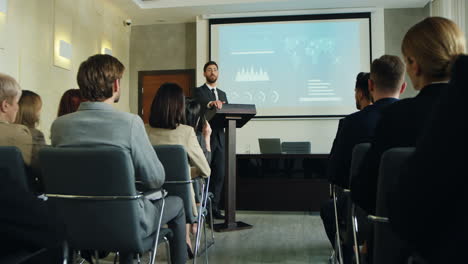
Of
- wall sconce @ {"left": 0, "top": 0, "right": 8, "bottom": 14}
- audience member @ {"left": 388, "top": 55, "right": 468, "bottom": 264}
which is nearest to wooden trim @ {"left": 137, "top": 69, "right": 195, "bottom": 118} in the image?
wall sconce @ {"left": 0, "top": 0, "right": 8, "bottom": 14}

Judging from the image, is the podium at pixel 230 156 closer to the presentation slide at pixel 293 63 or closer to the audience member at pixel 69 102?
the audience member at pixel 69 102

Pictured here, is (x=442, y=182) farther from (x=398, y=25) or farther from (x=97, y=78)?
(x=398, y=25)

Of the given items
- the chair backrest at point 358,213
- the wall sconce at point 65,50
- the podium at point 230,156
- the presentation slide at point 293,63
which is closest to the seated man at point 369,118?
the chair backrest at point 358,213

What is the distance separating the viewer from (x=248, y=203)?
5375mm

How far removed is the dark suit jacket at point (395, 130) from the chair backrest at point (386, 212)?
0.16 meters

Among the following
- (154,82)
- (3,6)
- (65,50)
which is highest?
(3,6)

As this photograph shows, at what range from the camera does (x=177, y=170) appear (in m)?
2.35

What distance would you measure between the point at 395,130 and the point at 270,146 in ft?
13.3

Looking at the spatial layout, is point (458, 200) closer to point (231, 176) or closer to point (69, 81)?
point (231, 176)

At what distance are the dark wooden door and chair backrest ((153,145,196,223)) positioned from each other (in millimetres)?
5424

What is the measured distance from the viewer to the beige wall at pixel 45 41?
15.8 ft

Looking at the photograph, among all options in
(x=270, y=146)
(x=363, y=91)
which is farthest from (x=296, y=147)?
(x=363, y=91)

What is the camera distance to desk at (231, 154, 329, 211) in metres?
5.23

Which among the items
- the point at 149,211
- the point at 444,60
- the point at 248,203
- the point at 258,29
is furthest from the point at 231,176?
the point at 258,29
